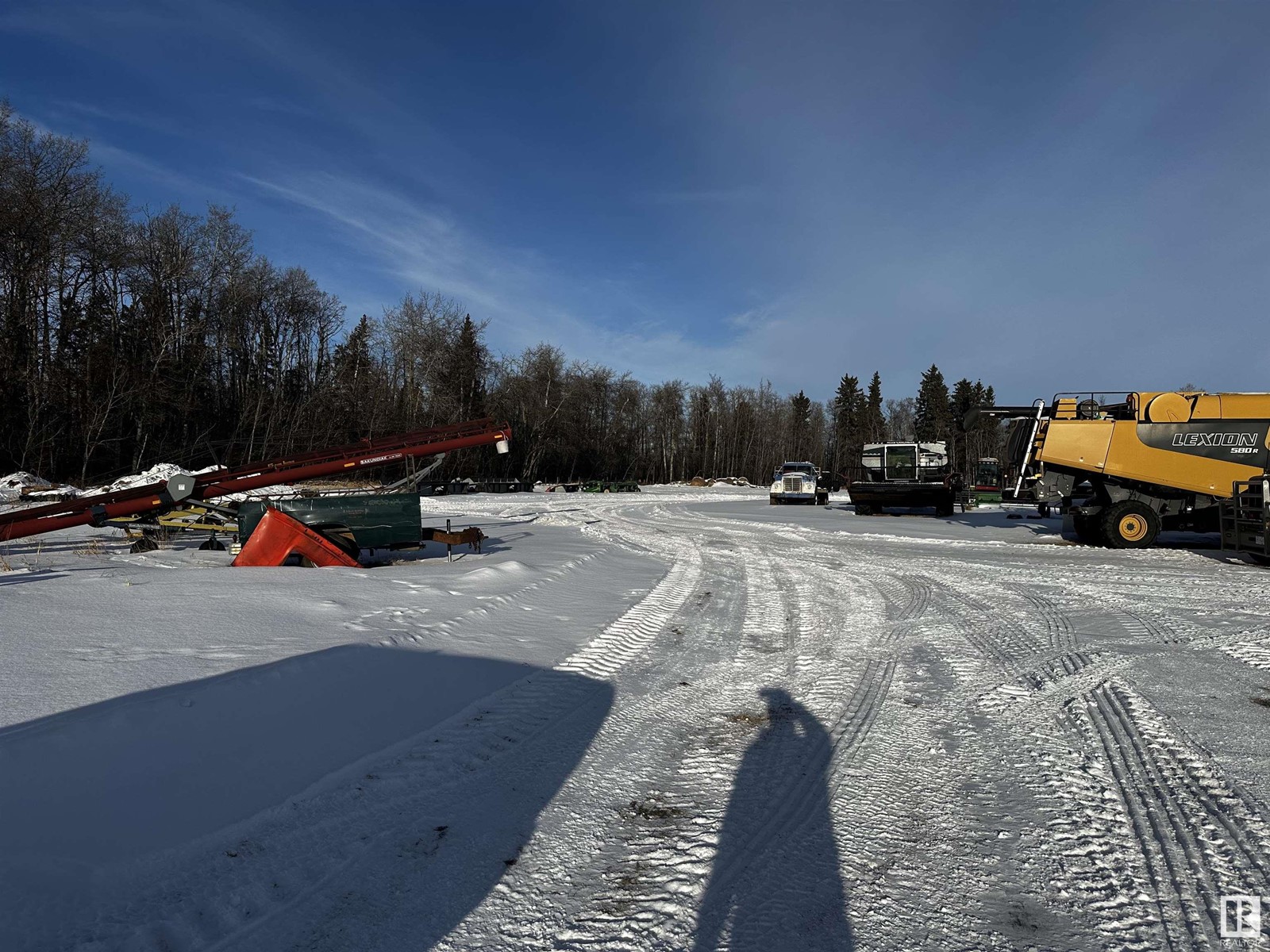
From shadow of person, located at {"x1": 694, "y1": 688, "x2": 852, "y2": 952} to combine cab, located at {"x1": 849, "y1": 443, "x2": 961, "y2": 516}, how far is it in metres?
21.1

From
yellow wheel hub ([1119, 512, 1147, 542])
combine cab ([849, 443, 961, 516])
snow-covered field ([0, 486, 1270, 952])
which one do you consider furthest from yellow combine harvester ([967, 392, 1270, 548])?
combine cab ([849, 443, 961, 516])

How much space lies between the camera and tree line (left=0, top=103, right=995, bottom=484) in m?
31.3

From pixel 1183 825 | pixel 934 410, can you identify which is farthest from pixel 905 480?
pixel 934 410

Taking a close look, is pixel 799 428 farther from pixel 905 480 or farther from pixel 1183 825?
pixel 1183 825

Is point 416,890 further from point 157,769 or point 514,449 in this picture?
point 514,449

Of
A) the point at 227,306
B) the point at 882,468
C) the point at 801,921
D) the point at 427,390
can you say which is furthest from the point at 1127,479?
the point at 227,306

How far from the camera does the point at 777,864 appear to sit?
2521 mm

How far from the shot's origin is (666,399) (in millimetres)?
79125

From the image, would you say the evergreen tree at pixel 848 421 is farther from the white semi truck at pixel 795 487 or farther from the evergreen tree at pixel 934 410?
the white semi truck at pixel 795 487

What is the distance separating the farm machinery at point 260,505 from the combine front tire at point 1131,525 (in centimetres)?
1193

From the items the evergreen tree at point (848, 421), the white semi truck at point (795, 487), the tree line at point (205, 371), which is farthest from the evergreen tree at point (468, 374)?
the evergreen tree at point (848, 421)

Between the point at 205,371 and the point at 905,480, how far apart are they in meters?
42.1

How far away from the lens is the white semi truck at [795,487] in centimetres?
3156

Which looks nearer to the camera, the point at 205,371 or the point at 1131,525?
the point at 1131,525
